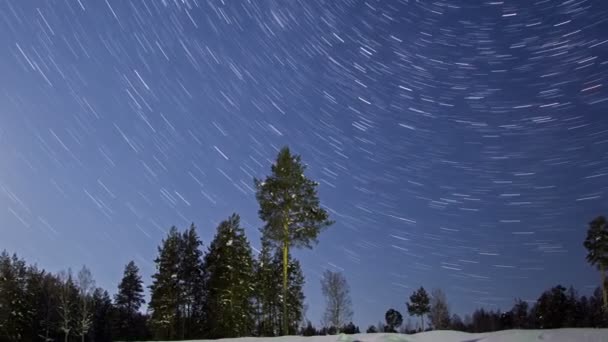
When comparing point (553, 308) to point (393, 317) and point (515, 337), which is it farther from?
point (515, 337)

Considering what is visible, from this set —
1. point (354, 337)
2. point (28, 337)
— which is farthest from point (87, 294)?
point (354, 337)

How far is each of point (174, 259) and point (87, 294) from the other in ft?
63.4

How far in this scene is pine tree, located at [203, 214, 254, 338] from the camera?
38.0 m

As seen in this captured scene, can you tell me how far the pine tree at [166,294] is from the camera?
132ft

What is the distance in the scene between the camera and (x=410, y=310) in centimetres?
7600

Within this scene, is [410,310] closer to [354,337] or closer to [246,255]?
[246,255]

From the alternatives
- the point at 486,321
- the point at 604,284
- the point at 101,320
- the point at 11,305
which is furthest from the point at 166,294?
the point at 486,321

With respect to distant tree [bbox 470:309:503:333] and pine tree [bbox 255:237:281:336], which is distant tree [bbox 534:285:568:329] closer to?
distant tree [bbox 470:309:503:333]

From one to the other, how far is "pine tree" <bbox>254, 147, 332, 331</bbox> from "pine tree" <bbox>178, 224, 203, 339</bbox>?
49.7ft

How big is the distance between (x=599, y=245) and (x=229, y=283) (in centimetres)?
3457

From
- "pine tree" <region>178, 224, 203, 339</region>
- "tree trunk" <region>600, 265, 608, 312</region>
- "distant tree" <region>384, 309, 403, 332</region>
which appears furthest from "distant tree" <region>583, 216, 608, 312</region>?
"distant tree" <region>384, 309, 403, 332</region>

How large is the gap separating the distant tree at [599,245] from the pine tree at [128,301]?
55146 millimetres

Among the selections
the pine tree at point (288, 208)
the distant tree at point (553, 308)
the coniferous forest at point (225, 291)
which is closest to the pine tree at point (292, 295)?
the coniferous forest at point (225, 291)

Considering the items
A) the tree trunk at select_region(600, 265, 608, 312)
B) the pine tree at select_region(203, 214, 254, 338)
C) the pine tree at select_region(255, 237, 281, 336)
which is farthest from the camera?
the pine tree at select_region(255, 237, 281, 336)
